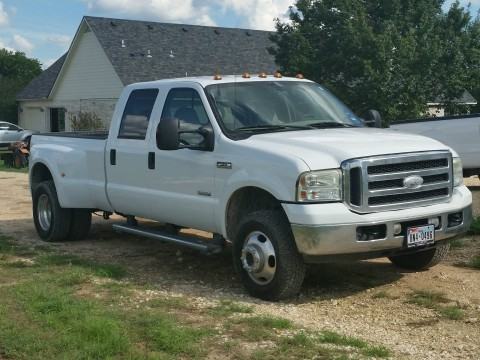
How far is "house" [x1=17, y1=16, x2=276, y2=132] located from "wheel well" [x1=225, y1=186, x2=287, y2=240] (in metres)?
26.0

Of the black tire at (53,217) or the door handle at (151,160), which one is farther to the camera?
the black tire at (53,217)

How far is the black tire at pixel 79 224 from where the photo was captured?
32.2 feet

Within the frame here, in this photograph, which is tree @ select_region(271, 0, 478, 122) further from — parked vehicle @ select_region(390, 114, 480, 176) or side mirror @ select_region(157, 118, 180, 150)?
side mirror @ select_region(157, 118, 180, 150)

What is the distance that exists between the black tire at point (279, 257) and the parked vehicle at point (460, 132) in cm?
889

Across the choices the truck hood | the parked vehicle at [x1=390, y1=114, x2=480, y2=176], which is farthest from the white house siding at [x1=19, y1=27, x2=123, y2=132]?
the truck hood

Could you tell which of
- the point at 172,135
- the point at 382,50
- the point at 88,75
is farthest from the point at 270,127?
the point at 88,75

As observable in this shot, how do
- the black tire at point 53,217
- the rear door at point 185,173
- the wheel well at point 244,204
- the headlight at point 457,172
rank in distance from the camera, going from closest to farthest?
the wheel well at point 244,204 < the headlight at point 457,172 < the rear door at point 185,173 < the black tire at point 53,217

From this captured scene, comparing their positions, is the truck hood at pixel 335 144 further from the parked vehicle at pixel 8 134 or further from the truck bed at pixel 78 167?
the parked vehicle at pixel 8 134

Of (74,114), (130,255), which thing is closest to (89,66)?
(74,114)

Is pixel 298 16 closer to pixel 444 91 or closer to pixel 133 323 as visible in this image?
pixel 444 91

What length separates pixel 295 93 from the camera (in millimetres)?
7680

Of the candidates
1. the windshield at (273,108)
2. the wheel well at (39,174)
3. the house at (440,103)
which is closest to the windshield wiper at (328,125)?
the windshield at (273,108)

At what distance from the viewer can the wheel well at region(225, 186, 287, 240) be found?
6702 millimetres

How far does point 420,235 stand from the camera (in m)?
6.33
